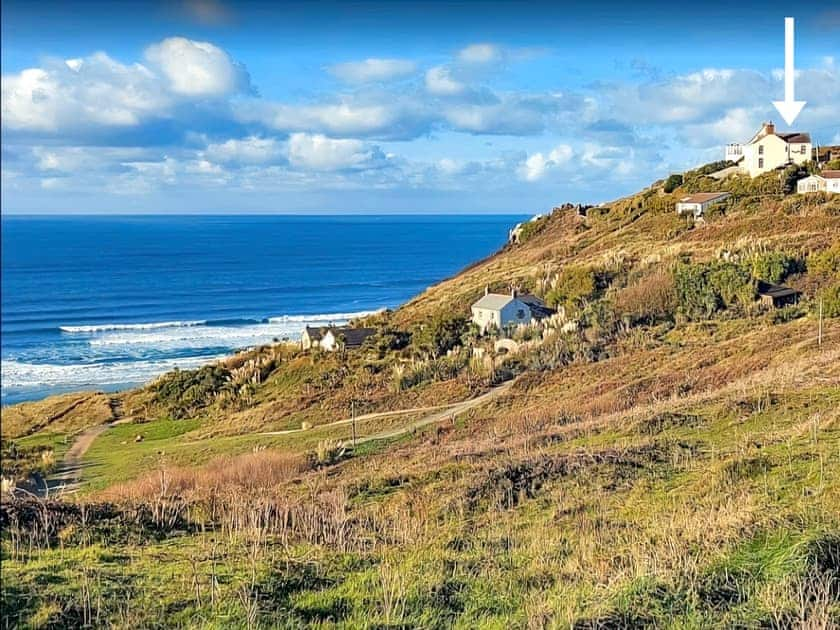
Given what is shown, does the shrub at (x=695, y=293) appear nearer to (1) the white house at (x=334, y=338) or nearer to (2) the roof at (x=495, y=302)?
(2) the roof at (x=495, y=302)

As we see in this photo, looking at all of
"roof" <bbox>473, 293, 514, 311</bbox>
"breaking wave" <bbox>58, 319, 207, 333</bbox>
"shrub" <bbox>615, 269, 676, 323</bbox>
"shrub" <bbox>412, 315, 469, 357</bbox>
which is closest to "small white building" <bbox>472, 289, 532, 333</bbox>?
"roof" <bbox>473, 293, 514, 311</bbox>

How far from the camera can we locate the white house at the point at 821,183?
149 ft

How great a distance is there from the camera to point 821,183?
152ft

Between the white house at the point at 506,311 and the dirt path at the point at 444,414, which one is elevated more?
the white house at the point at 506,311

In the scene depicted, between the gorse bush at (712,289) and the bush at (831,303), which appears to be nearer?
the bush at (831,303)

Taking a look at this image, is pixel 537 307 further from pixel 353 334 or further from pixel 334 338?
pixel 334 338

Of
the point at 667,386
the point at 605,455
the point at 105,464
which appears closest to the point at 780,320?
the point at 667,386

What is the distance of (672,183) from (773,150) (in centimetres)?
724

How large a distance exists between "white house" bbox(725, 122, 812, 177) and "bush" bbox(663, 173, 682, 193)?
4.71 m

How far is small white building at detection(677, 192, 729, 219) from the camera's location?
49.3 metres

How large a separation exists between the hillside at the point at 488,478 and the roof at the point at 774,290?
0.38 metres

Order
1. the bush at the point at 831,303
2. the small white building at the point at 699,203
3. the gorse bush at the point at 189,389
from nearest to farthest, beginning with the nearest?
the bush at the point at 831,303
the gorse bush at the point at 189,389
the small white building at the point at 699,203

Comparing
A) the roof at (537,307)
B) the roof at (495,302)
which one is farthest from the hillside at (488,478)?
the roof at (495,302)

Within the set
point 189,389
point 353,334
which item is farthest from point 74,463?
point 353,334
